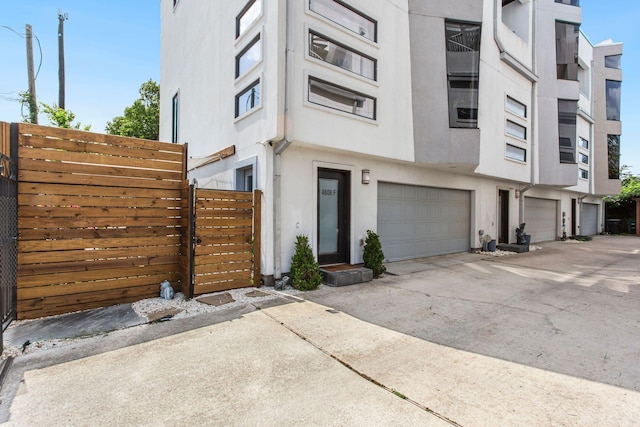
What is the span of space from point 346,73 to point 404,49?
2.53m

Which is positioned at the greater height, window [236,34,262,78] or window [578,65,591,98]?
window [578,65,591,98]

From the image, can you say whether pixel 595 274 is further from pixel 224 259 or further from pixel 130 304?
pixel 130 304

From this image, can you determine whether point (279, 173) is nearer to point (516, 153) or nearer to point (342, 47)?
point (342, 47)

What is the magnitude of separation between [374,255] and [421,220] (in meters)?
3.24

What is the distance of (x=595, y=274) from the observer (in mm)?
7316

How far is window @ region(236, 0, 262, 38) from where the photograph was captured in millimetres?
6457

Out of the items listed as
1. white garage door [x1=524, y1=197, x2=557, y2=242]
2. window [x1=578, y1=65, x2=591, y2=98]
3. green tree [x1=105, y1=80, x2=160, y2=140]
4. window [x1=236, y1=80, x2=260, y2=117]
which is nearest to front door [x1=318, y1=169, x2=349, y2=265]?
window [x1=236, y1=80, x2=260, y2=117]

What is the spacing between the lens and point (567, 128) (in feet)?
46.2

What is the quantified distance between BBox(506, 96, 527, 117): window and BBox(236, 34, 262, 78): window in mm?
10289

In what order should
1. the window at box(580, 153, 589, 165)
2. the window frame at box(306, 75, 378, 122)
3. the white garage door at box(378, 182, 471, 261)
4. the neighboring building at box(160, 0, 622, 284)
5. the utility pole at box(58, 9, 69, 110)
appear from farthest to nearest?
the window at box(580, 153, 589, 165), the utility pole at box(58, 9, 69, 110), the white garage door at box(378, 182, 471, 261), the window frame at box(306, 75, 378, 122), the neighboring building at box(160, 0, 622, 284)

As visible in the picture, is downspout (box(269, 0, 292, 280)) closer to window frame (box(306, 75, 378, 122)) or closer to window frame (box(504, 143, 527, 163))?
window frame (box(306, 75, 378, 122))

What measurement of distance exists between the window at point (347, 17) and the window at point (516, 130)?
7.79 meters

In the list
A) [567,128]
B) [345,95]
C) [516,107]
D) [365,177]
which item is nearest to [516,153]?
[516,107]

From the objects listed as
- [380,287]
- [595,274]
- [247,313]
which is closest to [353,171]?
[380,287]
